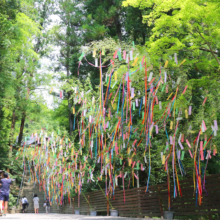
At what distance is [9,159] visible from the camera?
18.2m

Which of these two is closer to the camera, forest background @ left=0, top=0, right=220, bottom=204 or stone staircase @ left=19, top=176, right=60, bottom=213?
forest background @ left=0, top=0, right=220, bottom=204

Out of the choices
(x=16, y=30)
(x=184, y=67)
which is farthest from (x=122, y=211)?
(x=16, y=30)

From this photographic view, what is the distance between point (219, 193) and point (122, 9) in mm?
12838

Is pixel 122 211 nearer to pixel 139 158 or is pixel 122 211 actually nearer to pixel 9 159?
pixel 139 158

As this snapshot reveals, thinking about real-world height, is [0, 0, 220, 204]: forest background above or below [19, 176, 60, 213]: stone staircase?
above

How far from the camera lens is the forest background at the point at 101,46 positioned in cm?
672

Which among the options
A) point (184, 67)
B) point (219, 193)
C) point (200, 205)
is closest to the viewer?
point (219, 193)

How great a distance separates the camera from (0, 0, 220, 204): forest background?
6723mm

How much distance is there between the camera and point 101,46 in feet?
26.2

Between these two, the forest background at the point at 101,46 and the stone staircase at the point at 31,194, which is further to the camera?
the stone staircase at the point at 31,194

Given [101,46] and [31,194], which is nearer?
[101,46]

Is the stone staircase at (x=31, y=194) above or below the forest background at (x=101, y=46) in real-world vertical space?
below

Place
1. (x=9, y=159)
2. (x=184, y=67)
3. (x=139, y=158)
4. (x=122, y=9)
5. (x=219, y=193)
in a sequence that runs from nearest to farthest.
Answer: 1. (x=219, y=193)
2. (x=139, y=158)
3. (x=184, y=67)
4. (x=122, y=9)
5. (x=9, y=159)

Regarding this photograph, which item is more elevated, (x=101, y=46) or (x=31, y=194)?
(x=101, y=46)
